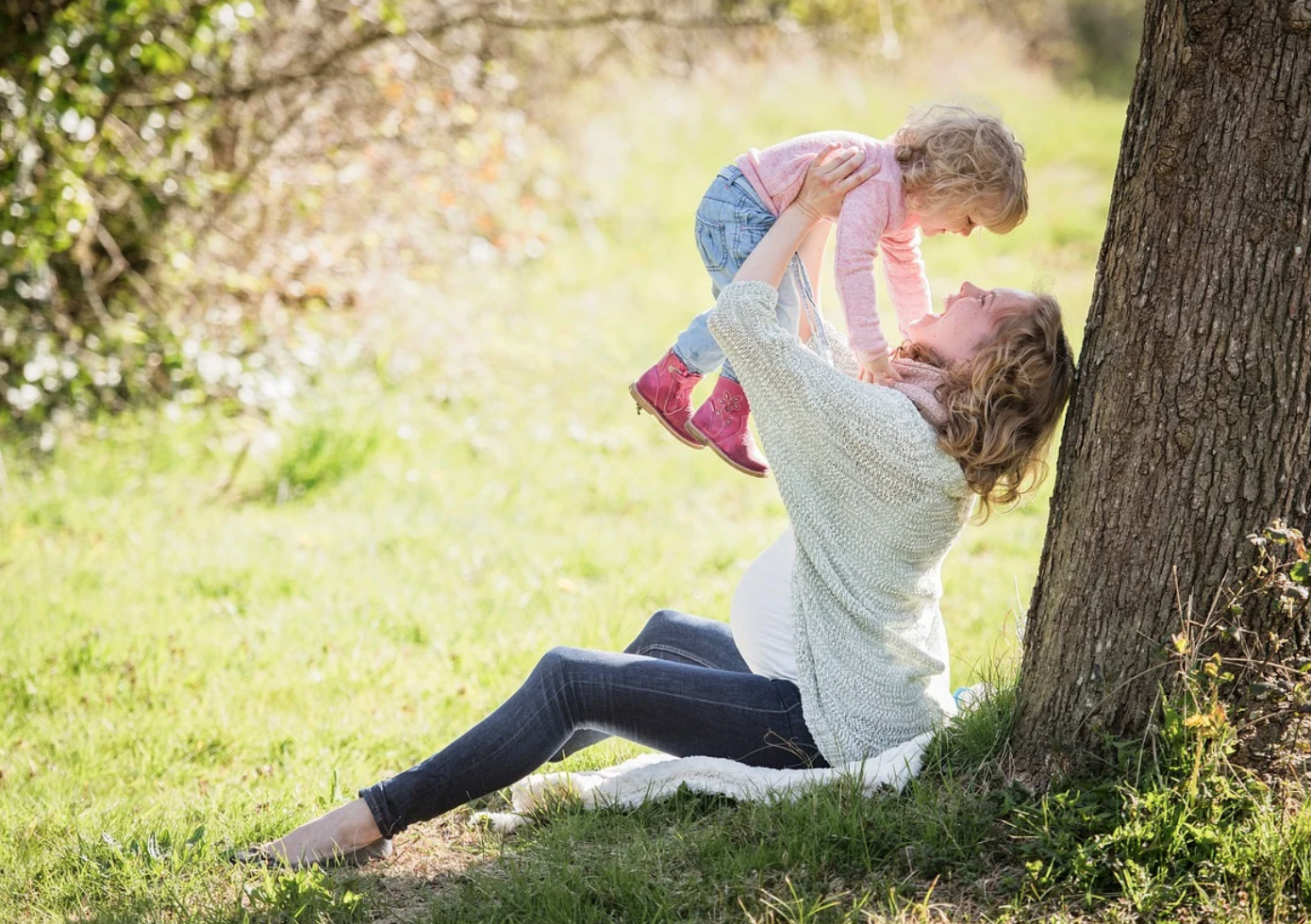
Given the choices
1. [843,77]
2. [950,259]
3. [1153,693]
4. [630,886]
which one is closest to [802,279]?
[1153,693]

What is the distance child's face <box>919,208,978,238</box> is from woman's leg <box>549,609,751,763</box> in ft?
3.75

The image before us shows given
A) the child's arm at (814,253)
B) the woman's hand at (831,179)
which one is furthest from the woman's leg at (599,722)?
the woman's hand at (831,179)

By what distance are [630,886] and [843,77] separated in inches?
496

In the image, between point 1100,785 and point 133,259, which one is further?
point 133,259

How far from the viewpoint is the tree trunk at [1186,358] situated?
2.32 meters

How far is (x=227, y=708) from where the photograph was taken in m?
3.95

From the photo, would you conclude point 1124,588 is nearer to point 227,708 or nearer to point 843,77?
point 227,708

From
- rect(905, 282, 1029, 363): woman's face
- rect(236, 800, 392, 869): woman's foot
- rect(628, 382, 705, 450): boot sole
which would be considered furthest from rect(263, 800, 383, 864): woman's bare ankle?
rect(905, 282, 1029, 363): woman's face

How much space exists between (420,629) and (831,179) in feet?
8.19

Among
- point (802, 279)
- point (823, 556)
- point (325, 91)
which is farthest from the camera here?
point (325, 91)

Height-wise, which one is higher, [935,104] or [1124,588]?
[935,104]

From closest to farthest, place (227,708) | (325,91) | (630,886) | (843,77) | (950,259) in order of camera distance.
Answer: (630,886), (227,708), (325,91), (950,259), (843,77)

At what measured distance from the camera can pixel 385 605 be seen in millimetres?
4664

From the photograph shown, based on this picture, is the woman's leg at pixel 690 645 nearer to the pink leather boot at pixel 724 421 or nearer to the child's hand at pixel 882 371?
the pink leather boot at pixel 724 421
